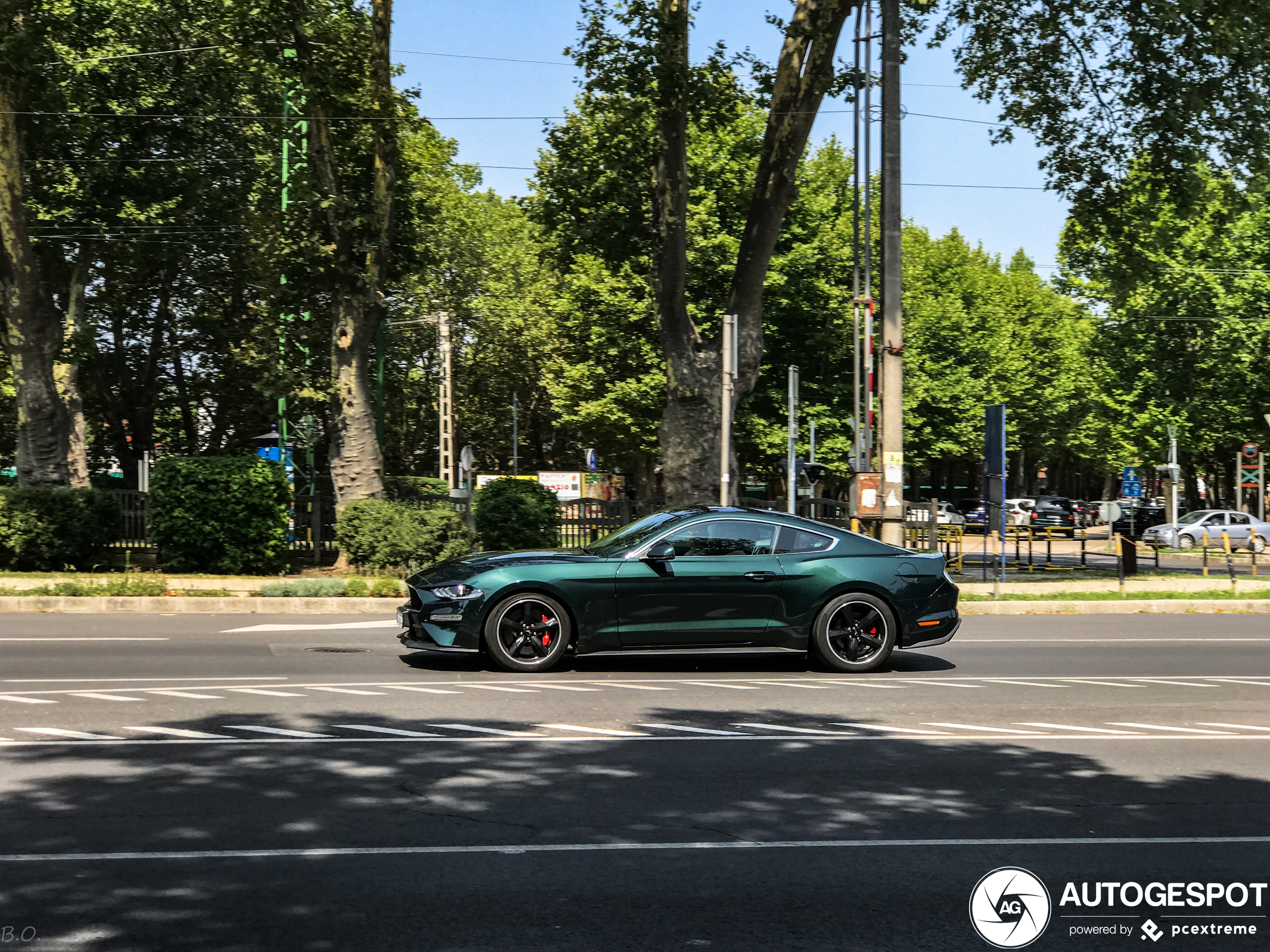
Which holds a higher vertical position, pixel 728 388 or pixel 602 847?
pixel 728 388

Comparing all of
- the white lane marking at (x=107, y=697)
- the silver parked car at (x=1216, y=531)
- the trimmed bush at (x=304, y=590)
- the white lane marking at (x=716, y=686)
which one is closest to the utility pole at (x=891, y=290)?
the trimmed bush at (x=304, y=590)

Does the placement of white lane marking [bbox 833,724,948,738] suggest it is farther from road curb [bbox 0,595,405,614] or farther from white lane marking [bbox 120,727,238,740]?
road curb [bbox 0,595,405,614]

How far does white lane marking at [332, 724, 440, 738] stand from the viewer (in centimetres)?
800

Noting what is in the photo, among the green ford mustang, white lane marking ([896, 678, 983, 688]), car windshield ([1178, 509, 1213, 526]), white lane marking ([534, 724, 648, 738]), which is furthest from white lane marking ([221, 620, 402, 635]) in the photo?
car windshield ([1178, 509, 1213, 526])

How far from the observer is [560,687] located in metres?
10.1

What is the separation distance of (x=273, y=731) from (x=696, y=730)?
106 inches

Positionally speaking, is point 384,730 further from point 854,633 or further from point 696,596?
point 854,633

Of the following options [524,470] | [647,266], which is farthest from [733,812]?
[524,470]

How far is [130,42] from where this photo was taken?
32156 millimetres

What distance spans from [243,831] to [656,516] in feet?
21.0

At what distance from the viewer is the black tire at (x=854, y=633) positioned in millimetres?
11211

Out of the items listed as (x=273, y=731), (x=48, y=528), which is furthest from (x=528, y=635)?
(x=48, y=528)

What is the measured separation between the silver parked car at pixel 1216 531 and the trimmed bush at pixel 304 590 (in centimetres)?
3186

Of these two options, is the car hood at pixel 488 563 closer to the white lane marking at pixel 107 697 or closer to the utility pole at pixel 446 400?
the white lane marking at pixel 107 697
